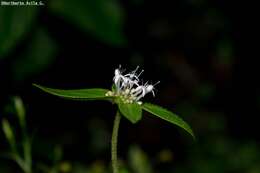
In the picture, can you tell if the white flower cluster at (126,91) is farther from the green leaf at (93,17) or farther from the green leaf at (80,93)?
the green leaf at (93,17)

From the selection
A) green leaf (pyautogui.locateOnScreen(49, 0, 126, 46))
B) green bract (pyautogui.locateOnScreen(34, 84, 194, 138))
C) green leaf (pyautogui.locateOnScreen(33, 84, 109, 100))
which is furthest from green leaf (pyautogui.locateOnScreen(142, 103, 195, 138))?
green leaf (pyautogui.locateOnScreen(49, 0, 126, 46))

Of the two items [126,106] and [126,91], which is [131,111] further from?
[126,91]

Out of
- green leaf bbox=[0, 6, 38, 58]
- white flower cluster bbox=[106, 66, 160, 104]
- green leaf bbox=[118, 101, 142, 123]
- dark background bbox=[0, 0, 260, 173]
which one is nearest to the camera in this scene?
green leaf bbox=[118, 101, 142, 123]

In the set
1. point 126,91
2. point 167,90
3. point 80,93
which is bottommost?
point 80,93

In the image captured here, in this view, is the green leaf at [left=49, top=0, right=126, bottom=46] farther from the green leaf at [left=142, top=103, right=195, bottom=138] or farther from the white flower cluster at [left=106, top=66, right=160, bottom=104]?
the green leaf at [left=142, top=103, right=195, bottom=138]

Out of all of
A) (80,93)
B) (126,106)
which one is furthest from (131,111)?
(80,93)

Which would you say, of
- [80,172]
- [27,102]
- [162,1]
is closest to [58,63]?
[27,102]

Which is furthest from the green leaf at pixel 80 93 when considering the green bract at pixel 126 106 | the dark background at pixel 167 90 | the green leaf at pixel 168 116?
the dark background at pixel 167 90
